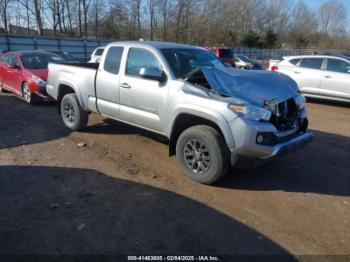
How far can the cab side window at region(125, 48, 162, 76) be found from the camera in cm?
543

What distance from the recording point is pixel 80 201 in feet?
13.8

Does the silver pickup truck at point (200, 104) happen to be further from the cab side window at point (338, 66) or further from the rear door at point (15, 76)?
the cab side window at point (338, 66)

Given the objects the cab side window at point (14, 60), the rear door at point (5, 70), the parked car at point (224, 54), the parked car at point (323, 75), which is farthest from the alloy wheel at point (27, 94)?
the parked car at point (224, 54)

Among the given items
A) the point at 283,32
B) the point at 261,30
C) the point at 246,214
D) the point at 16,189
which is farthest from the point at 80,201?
the point at 283,32

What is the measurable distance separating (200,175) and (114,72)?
97.0 inches

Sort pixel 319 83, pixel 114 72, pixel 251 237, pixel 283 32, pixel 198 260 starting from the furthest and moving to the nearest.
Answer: pixel 283 32 → pixel 319 83 → pixel 114 72 → pixel 251 237 → pixel 198 260

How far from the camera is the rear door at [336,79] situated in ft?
35.4

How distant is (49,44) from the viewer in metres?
25.2

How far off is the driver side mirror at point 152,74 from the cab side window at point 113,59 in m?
1.00

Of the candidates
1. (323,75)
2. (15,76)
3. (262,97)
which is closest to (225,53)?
(323,75)

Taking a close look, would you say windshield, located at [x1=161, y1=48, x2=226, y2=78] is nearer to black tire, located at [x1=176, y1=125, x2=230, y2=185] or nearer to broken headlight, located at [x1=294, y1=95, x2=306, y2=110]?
black tire, located at [x1=176, y1=125, x2=230, y2=185]

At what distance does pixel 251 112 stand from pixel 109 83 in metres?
2.78

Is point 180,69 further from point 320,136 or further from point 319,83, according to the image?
point 319,83

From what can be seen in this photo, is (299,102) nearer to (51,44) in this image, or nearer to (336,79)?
(336,79)
